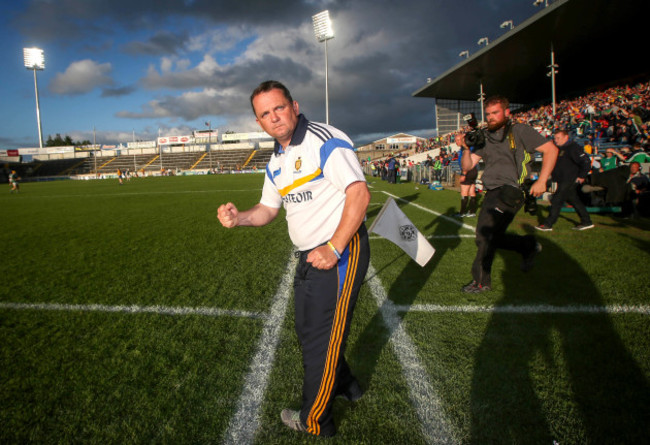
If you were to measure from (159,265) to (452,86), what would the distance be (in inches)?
1804

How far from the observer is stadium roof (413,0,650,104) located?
24.9 metres

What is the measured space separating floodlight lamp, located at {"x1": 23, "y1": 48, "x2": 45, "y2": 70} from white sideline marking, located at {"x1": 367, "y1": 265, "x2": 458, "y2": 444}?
90491 millimetres

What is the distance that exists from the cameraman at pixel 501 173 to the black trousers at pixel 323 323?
2.49m

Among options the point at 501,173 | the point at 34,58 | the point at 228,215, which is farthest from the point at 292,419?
the point at 34,58

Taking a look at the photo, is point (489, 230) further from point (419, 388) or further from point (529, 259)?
point (419, 388)

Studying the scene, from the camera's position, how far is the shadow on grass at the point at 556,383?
74.8 inches

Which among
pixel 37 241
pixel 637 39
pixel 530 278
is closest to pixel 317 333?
pixel 530 278

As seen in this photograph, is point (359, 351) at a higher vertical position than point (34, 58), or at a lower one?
lower

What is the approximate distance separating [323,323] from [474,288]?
2701 millimetres

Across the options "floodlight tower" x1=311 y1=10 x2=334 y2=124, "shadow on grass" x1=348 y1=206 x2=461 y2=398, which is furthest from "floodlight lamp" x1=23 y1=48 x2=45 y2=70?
"shadow on grass" x1=348 y1=206 x2=461 y2=398

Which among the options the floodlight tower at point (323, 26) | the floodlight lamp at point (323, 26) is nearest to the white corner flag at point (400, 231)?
the floodlight tower at point (323, 26)

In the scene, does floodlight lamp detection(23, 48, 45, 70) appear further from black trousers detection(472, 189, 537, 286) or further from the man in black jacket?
black trousers detection(472, 189, 537, 286)

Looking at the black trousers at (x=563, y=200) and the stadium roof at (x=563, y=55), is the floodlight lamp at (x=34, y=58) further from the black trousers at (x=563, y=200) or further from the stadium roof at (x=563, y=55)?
the black trousers at (x=563, y=200)

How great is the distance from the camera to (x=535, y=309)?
133 inches
